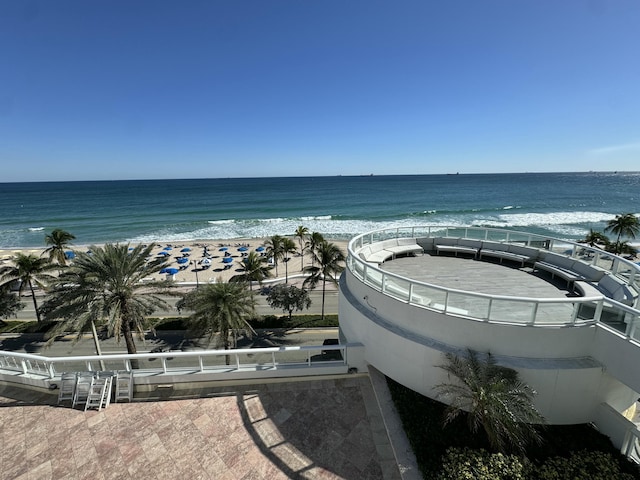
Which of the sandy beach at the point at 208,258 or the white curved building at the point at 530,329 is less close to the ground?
the white curved building at the point at 530,329

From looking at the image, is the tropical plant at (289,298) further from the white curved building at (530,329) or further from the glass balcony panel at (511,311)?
the glass balcony panel at (511,311)

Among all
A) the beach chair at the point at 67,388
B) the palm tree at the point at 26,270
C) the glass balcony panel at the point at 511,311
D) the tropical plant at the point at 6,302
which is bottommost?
the tropical plant at the point at 6,302

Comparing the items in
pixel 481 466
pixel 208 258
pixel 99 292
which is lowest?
pixel 208 258

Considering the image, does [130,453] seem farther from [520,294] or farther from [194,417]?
[520,294]

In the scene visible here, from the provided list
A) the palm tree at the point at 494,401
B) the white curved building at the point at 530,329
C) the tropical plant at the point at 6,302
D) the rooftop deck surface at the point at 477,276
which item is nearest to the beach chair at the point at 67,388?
the white curved building at the point at 530,329

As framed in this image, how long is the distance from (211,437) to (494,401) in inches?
234

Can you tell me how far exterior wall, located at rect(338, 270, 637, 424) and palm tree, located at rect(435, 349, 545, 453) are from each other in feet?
0.95

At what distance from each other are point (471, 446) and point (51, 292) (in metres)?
15.5

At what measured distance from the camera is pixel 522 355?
639 centimetres

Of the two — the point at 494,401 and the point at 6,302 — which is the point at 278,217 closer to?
the point at 6,302

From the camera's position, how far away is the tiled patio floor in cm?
594

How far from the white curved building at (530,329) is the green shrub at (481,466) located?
56.3 inches

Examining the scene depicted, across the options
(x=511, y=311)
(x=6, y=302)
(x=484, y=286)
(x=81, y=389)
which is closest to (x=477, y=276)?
(x=484, y=286)

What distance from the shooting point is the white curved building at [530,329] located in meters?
6.06
